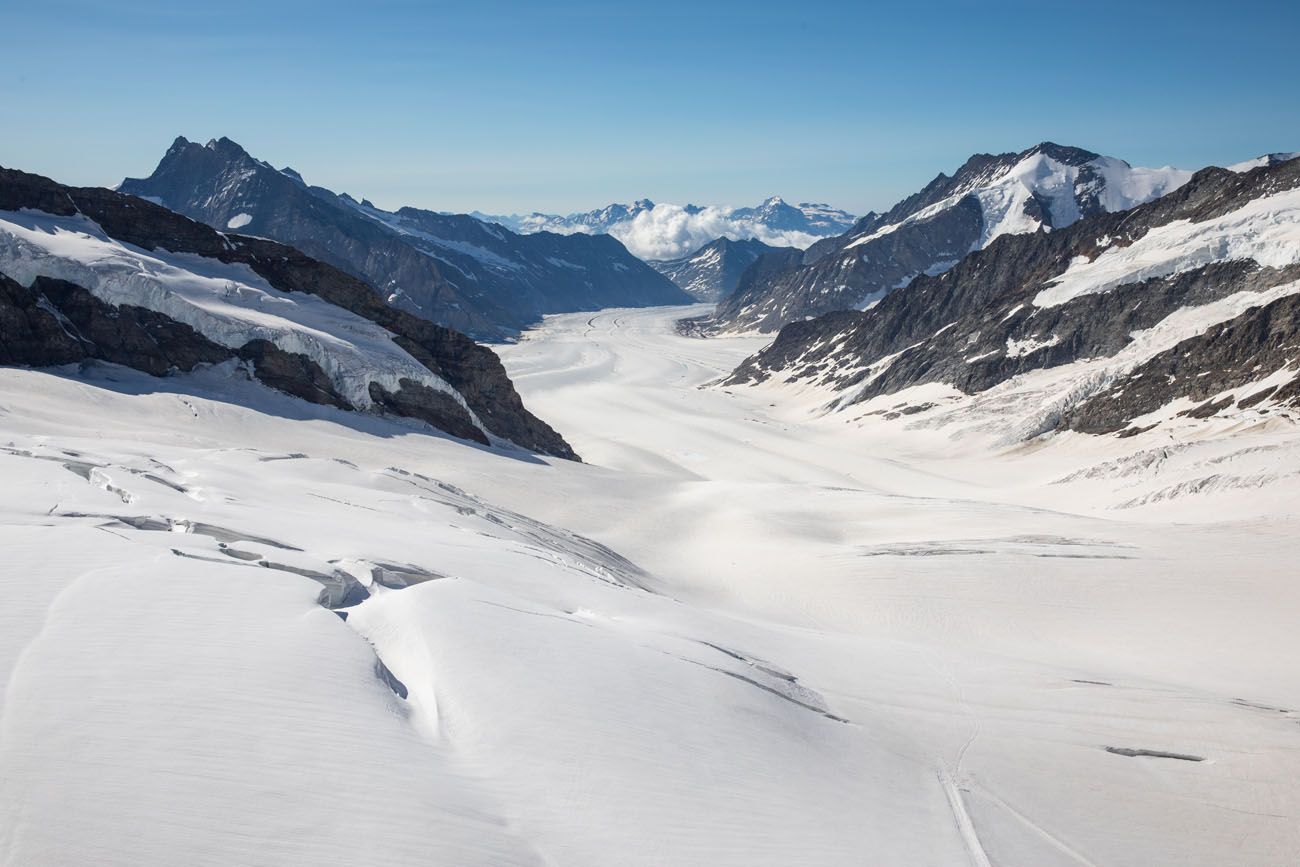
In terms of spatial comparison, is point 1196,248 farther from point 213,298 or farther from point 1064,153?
point 1064,153

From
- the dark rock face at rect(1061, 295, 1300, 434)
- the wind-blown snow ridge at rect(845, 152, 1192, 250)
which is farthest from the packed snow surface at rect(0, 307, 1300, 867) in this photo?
the wind-blown snow ridge at rect(845, 152, 1192, 250)

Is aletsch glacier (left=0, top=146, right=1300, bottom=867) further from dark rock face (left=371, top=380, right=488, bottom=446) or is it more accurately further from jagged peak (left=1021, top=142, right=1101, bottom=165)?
jagged peak (left=1021, top=142, right=1101, bottom=165)

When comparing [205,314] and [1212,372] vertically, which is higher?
[1212,372]

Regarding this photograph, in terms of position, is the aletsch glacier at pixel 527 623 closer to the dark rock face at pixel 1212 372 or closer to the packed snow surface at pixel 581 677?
the packed snow surface at pixel 581 677

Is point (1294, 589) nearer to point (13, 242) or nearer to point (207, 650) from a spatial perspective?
point (207, 650)

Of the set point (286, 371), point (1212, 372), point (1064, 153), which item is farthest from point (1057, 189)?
point (286, 371)

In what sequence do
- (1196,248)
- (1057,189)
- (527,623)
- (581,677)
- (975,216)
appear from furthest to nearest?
1. (975,216)
2. (1057,189)
3. (1196,248)
4. (527,623)
5. (581,677)
